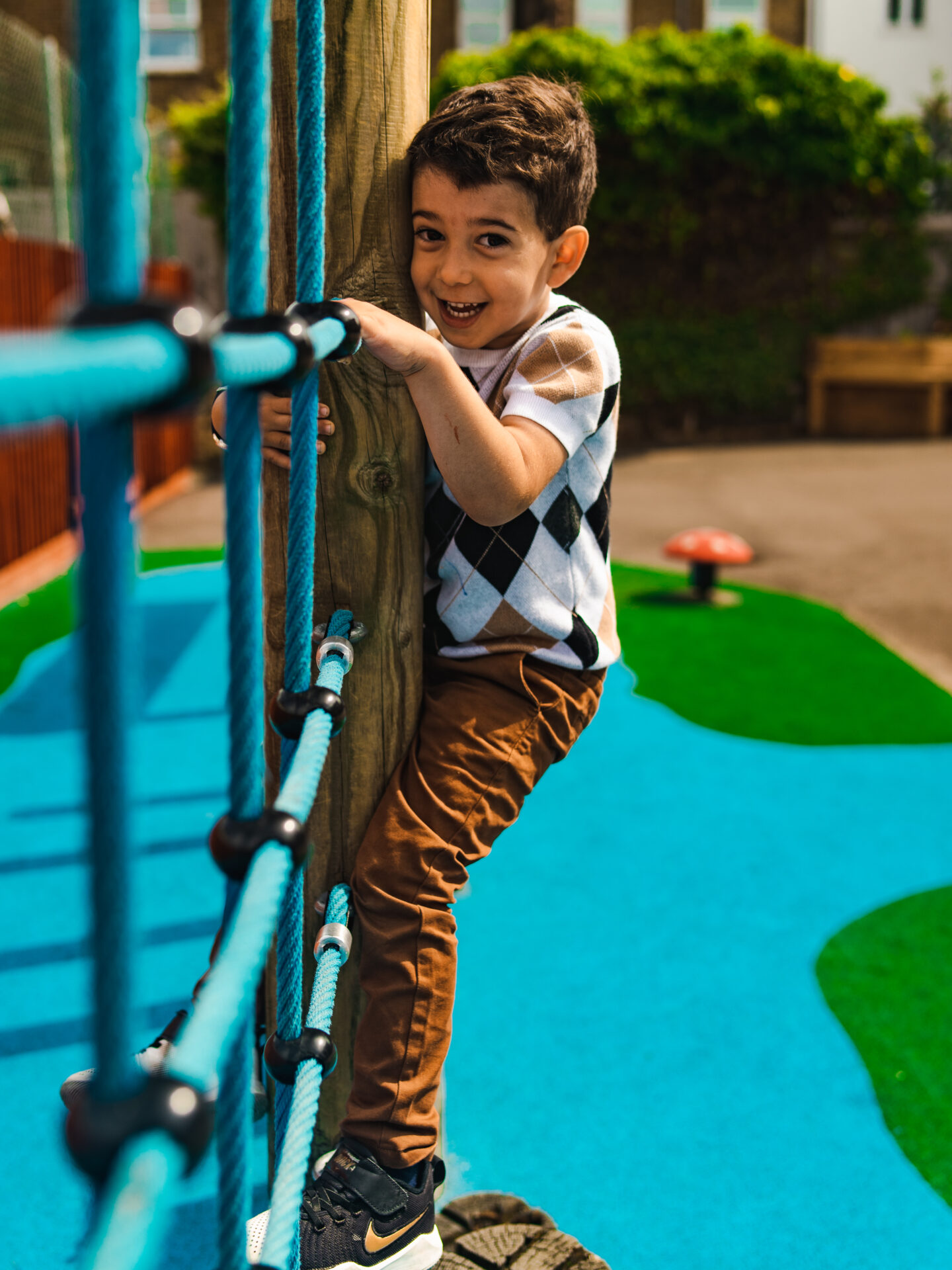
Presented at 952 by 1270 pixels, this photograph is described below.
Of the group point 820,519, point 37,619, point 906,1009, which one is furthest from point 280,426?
point 820,519

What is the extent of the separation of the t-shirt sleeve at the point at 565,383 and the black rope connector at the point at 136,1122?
931 millimetres

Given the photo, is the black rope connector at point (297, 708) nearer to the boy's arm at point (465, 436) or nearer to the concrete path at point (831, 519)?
the boy's arm at point (465, 436)

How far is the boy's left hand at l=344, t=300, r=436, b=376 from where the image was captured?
1172 millimetres

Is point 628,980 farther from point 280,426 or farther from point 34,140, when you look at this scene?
point 34,140

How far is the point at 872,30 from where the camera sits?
57.2 ft

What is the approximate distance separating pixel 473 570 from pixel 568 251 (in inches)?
17.1

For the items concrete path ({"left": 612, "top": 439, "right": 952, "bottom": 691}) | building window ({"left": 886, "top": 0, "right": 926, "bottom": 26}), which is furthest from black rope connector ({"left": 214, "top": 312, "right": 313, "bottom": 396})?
building window ({"left": 886, "top": 0, "right": 926, "bottom": 26})

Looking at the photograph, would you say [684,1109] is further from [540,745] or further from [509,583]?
[509,583]

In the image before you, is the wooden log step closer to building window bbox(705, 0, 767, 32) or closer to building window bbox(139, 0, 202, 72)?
building window bbox(139, 0, 202, 72)

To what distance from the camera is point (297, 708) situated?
1.21m

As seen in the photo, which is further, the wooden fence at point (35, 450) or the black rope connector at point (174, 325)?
the wooden fence at point (35, 450)

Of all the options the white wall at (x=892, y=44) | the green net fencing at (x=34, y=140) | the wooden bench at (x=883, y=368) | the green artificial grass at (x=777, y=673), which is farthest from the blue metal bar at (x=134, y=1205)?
the white wall at (x=892, y=44)

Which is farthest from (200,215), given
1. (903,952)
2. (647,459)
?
(903,952)

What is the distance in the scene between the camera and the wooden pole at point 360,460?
137 cm
